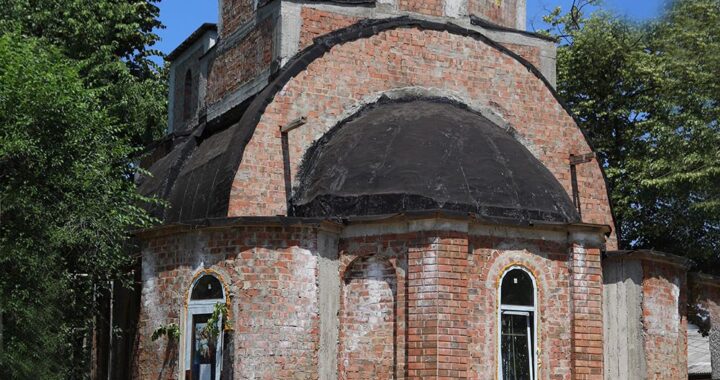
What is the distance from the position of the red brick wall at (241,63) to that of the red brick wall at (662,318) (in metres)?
7.11

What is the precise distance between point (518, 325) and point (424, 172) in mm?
2543

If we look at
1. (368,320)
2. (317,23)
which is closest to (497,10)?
(317,23)

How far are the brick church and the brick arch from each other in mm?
21

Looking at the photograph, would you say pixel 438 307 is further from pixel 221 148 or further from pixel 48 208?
pixel 48 208

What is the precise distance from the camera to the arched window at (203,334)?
1562 centimetres

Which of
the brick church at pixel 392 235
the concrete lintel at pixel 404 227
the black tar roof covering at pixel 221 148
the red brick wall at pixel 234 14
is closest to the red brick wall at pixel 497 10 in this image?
the black tar roof covering at pixel 221 148

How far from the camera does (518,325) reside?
16.0 meters

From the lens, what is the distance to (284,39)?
60.2 feet

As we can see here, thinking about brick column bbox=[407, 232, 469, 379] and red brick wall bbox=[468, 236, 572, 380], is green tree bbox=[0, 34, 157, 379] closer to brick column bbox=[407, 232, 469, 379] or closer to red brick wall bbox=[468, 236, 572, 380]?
brick column bbox=[407, 232, 469, 379]

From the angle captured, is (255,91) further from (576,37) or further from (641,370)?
(576,37)

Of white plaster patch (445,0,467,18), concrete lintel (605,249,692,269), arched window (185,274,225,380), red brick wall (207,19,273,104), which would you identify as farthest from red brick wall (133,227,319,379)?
white plaster patch (445,0,467,18)

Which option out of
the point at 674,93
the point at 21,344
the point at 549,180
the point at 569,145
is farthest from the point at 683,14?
the point at 21,344

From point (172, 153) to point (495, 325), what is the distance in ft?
25.8

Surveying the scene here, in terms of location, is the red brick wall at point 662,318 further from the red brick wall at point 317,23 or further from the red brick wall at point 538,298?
the red brick wall at point 317,23
